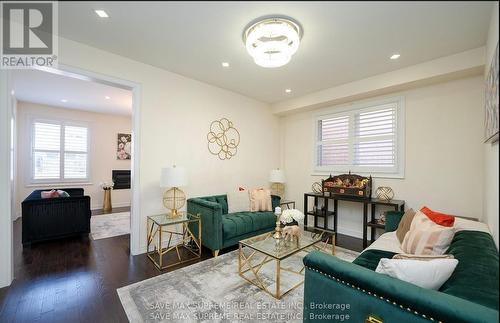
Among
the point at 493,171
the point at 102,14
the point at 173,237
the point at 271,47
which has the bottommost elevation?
the point at 173,237

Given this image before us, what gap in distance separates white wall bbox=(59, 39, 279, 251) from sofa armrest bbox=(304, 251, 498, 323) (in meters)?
2.49

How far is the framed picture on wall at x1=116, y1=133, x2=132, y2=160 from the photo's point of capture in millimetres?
6301

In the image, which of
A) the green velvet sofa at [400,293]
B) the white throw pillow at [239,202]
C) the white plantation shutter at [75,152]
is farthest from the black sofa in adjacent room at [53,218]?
the green velvet sofa at [400,293]

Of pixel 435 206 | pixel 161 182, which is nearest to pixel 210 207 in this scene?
pixel 161 182

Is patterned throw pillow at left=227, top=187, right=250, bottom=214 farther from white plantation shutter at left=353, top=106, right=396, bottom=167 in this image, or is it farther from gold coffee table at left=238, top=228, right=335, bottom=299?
white plantation shutter at left=353, top=106, right=396, bottom=167

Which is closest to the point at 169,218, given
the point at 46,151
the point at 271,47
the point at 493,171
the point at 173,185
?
the point at 173,185

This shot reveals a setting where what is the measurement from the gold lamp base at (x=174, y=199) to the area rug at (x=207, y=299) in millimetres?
959

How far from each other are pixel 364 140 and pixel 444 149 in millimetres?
1061

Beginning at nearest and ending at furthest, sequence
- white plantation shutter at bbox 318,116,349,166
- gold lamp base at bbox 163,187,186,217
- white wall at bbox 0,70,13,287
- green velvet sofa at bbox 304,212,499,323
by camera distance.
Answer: green velvet sofa at bbox 304,212,499,323
white wall at bbox 0,70,13,287
gold lamp base at bbox 163,187,186,217
white plantation shutter at bbox 318,116,349,166

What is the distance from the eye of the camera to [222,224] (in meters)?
2.98

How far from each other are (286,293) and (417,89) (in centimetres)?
333

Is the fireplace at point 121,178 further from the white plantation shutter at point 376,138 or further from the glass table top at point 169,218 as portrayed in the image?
the white plantation shutter at point 376,138

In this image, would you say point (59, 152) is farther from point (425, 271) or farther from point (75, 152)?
point (425, 271)

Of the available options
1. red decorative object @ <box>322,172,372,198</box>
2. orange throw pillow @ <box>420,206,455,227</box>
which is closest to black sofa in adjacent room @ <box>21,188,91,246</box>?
red decorative object @ <box>322,172,372,198</box>
